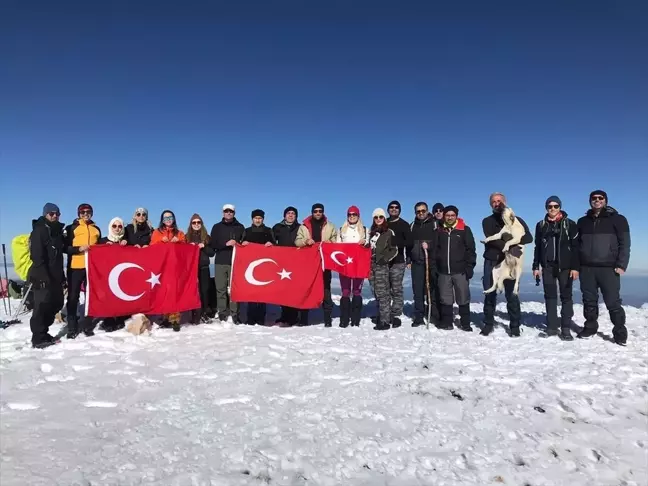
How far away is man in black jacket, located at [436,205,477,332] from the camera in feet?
29.2

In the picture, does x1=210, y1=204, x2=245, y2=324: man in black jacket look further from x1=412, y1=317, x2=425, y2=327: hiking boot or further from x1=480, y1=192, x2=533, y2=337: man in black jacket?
x1=480, y1=192, x2=533, y2=337: man in black jacket

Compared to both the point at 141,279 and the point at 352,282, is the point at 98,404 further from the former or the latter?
the point at 352,282

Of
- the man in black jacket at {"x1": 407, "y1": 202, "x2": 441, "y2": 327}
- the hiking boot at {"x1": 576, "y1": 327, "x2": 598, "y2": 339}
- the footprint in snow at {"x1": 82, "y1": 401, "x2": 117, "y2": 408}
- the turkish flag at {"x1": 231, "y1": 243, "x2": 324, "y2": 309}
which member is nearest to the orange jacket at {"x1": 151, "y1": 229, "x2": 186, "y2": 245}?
the turkish flag at {"x1": 231, "y1": 243, "x2": 324, "y2": 309}

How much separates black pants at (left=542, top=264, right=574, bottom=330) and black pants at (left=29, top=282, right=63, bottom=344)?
9.84 meters

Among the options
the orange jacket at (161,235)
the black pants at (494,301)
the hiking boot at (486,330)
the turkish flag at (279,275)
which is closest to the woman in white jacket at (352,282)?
the turkish flag at (279,275)

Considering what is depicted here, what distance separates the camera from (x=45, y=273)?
7152 mm

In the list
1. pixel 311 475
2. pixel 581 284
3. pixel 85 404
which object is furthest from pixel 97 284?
pixel 581 284

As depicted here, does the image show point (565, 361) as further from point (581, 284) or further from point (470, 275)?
point (470, 275)

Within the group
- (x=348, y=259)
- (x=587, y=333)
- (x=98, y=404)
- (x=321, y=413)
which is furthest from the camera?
(x=348, y=259)

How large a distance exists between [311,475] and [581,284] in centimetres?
740

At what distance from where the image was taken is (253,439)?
386 cm

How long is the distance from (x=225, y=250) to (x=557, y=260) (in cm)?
729

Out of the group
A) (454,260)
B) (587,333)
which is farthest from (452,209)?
(587,333)

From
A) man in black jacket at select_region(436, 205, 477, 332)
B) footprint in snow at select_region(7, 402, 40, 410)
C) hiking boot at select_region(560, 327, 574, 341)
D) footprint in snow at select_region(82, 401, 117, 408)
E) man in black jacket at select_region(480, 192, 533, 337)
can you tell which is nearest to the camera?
footprint in snow at select_region(7, 402, 40, 410)
